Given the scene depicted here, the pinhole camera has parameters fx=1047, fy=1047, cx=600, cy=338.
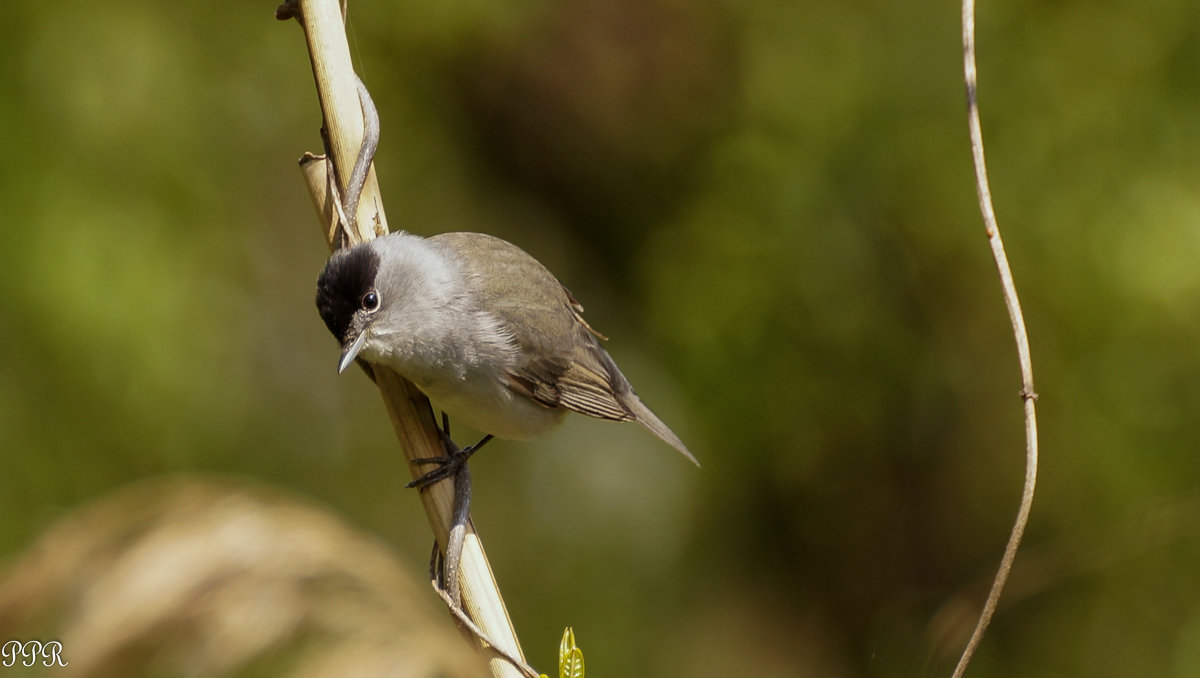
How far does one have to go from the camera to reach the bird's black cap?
1.91 meters

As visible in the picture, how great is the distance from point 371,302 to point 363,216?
394 mm

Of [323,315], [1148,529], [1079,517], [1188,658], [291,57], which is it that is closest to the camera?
[1148,529]

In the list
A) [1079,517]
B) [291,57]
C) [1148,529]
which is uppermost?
[291,57]

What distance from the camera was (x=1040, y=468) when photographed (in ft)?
13.1

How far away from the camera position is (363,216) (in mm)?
1824

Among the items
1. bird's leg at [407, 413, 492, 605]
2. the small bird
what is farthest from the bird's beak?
bird's leg at [407, 413, 492, 605]

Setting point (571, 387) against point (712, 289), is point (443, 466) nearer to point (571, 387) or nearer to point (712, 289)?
point (571, 387)

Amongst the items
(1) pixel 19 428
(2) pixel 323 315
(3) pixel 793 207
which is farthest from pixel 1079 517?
(1) pixel 19 428

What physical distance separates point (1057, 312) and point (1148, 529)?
2.02 m

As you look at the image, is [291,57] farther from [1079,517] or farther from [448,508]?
[1079,517]

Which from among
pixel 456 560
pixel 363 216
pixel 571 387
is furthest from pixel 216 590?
pixel 571 387

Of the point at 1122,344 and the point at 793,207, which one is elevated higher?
the point at 793,207

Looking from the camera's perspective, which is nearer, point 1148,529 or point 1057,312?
point 1148,529

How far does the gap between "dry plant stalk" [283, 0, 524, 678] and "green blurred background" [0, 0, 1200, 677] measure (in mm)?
1910
